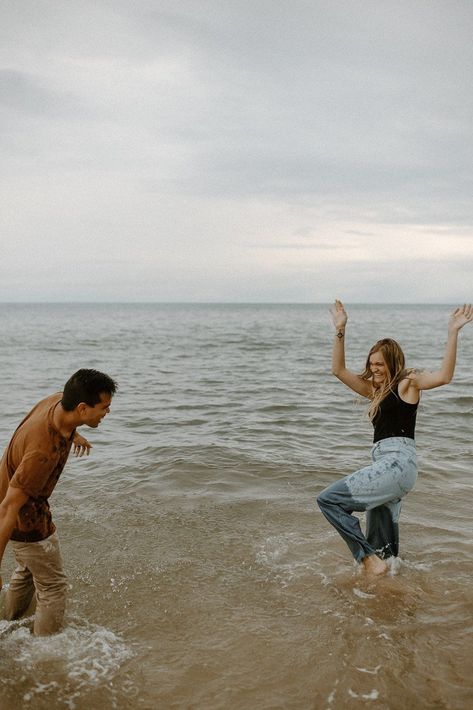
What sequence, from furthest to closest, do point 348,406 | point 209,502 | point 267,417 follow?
1. point 348,406
2. point 267,417
3. point 209,502

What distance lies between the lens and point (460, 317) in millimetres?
5191

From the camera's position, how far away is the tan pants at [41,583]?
4.18m

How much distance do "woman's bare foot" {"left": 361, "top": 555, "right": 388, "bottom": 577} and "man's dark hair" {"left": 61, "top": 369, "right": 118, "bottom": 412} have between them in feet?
9.37

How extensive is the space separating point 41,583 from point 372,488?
2.68 meters

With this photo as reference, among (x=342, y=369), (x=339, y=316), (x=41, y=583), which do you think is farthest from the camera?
(x=339, y=316)

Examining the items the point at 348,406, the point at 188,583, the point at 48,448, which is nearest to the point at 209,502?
the point at 188,583

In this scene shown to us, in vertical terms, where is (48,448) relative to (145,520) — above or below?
above

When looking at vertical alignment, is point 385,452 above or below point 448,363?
below

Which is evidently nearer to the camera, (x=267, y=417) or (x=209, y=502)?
(x=209, y=502)

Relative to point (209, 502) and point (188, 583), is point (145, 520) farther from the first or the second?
point (188, 583)

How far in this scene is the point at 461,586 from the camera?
5.44 m

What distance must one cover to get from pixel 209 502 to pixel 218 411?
6.27m

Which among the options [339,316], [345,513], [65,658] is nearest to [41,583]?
[65,658]

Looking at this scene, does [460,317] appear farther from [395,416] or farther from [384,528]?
[384,528]
